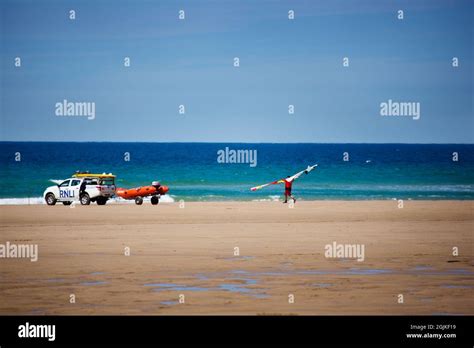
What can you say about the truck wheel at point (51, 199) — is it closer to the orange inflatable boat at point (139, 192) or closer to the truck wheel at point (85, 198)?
the truck wheel at point (85, 198)

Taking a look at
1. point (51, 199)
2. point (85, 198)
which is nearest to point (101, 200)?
point (85, 198)

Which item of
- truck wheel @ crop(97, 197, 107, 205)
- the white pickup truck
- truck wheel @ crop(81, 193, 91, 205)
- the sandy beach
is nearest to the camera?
the sandy beach

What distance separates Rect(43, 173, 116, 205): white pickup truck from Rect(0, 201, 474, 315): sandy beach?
842 cm

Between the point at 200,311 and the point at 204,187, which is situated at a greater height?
the point at 204,187

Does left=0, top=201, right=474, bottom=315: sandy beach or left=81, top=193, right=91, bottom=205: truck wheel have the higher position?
left=81, top=193, right=91, bottom=205: truck wheel

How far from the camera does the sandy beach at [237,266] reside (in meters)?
15.8


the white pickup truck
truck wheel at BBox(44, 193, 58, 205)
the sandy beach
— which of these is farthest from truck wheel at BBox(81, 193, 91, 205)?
the sandy beach

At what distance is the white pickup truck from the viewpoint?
42.4 metres

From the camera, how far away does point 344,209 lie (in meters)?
39.8

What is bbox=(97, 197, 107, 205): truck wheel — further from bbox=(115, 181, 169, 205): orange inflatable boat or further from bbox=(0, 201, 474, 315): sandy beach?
bbox=(0, 201, 474, 315): sandy beach
